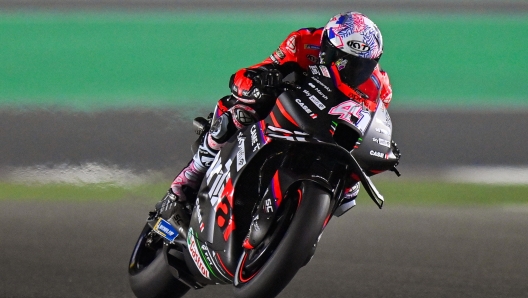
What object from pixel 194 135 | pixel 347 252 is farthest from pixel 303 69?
pixel 194 135

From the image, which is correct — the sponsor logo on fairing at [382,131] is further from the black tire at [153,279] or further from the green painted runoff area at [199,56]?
the green painted runoff area at [199,56]

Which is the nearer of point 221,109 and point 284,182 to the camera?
point 284,182

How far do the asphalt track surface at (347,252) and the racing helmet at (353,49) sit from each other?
1605mm

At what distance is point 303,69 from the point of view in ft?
14.6

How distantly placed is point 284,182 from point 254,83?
1.97ft

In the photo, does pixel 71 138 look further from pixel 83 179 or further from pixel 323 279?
pixel 323 279

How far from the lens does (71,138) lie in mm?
7258

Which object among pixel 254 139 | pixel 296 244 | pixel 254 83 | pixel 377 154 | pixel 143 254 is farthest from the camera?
pixel 143 254

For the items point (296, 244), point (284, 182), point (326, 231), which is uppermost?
point (284, 182)

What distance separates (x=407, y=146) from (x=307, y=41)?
127 inches

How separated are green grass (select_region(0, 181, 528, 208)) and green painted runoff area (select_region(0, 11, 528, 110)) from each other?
3.58 feet

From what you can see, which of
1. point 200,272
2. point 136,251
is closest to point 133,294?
point 136,251

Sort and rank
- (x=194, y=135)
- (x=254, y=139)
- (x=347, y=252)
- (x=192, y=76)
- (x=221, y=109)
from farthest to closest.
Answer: (x=192, y=76), (x=194, y=135), (x=347, y=252), (x=221, y=109), (x=254, y=139)

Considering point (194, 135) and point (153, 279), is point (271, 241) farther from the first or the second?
point (194, 135)
